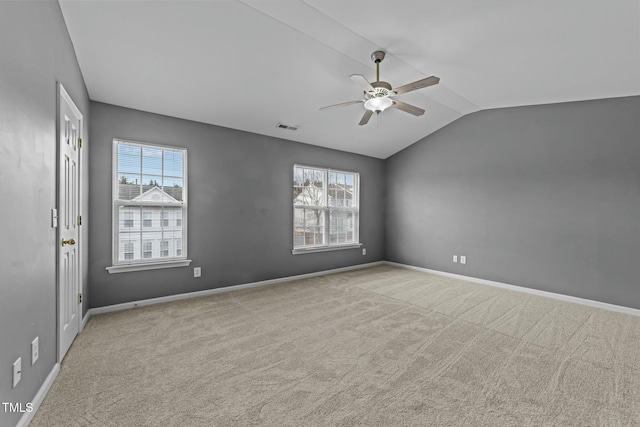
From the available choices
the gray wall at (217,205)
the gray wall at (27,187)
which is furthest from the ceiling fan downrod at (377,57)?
the gray wall at (27,187)

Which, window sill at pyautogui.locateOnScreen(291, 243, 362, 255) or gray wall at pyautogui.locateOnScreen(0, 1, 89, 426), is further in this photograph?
window sill at pyautogui.locateOnScreen(291, 243, 362, 255)

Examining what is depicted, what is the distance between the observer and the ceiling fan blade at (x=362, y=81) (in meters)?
2.53

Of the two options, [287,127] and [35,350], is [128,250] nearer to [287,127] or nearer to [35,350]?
[35,350]

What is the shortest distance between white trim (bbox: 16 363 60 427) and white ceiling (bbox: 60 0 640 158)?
2.69 meters

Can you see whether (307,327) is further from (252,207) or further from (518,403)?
(252,207)

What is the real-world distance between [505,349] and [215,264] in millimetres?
3587

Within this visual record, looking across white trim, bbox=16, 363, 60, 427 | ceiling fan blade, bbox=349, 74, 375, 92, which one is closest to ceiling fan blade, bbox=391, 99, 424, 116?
ceiling fan blade, bbox=349, 74, 375, 92

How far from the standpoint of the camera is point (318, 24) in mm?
2631

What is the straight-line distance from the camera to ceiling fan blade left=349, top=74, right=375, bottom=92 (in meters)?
2.53

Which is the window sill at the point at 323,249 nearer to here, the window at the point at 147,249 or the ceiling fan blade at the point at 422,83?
the window at the point at 147,249

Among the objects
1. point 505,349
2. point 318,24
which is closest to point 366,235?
point 505,349

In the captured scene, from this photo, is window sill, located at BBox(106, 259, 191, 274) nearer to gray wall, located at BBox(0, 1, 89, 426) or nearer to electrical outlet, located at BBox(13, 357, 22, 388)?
gray wall, located at BBox(0, 1, 89, 426)

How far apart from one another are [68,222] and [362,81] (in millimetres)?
2856

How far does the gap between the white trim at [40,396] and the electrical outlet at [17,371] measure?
0.77ft
